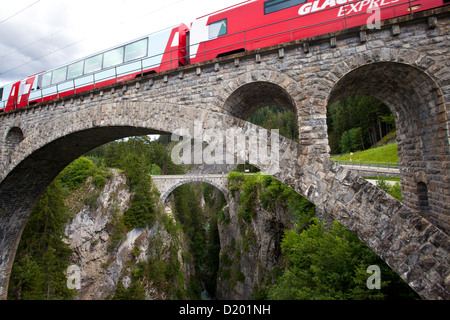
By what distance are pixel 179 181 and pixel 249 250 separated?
1319 centimetres

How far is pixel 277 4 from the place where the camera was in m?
6.00

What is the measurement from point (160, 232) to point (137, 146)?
17.2 metres

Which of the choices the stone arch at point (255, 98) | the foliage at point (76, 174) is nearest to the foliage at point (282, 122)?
the stone arch at point (255, 98)

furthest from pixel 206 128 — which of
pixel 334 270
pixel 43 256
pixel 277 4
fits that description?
pixel 43 256

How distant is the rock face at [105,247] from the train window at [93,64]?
39.6 feet

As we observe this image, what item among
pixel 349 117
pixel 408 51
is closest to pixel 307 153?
pixel 408 51

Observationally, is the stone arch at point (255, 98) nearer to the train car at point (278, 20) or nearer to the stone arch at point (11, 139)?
the train car at point (278, 20)

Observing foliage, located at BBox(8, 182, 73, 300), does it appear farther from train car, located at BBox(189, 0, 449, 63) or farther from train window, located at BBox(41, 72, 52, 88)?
train car, located at BBox(189, 0, 449, 63)

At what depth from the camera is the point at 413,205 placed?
6.01 m

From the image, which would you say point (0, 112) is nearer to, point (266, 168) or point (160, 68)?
point (160, 68)

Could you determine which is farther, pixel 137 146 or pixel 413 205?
pixel 137 146

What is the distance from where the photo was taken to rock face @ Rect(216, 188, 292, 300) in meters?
12.4

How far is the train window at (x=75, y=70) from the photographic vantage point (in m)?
9.42

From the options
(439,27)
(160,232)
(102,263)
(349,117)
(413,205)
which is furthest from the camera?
(349,117)
